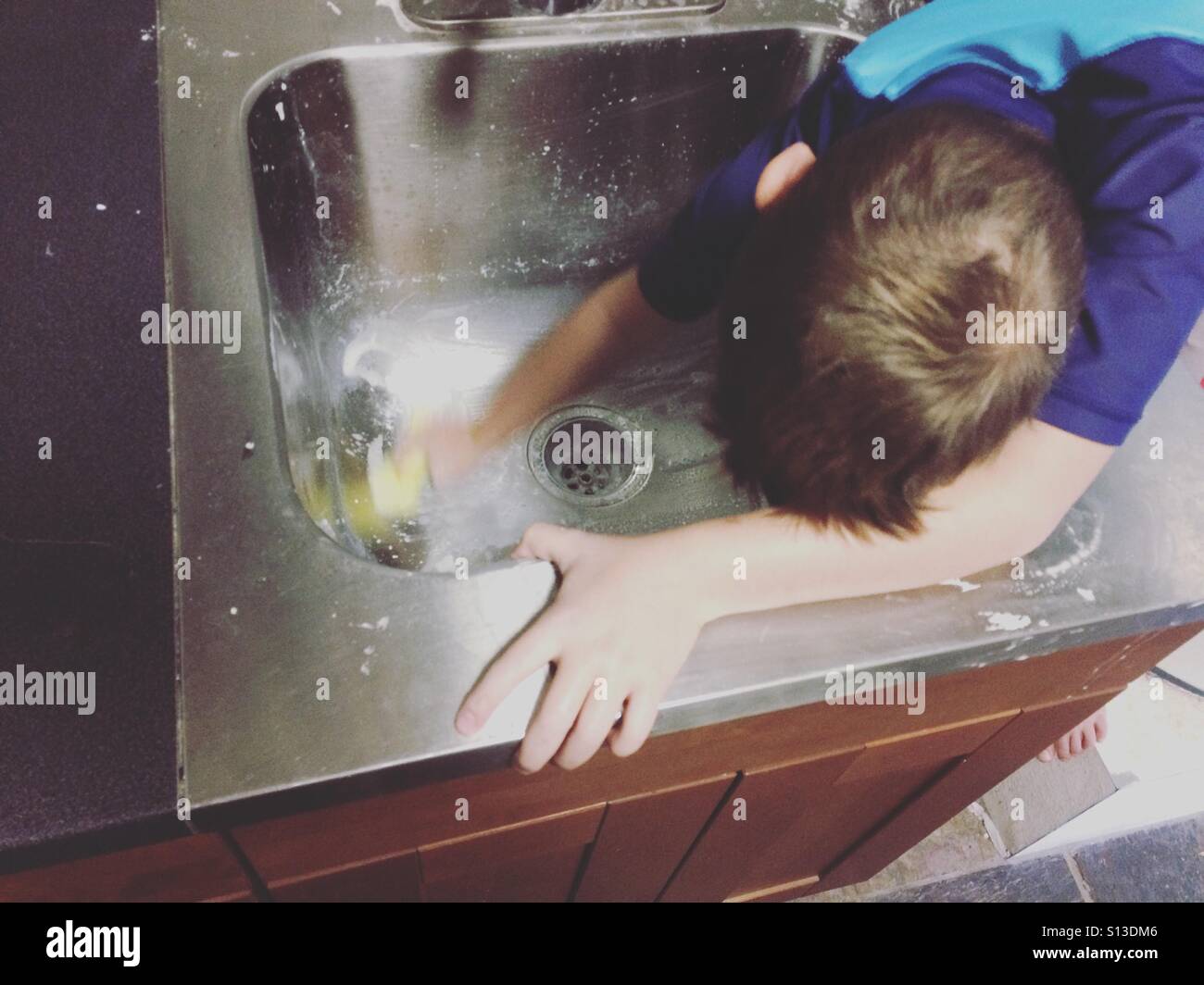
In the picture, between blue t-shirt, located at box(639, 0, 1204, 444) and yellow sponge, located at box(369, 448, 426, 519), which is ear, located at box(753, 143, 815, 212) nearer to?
blue t-shirt, located at box(639, 0, 1204, 444)

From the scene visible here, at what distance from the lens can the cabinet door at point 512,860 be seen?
0.57m

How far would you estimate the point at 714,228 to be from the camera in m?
0.65

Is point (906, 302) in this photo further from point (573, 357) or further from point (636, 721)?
point (573, 357)

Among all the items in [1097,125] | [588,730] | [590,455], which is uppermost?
[1097,125]

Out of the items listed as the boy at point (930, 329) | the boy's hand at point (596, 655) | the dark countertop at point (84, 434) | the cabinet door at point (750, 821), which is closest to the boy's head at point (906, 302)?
the boy at point (930, 329)

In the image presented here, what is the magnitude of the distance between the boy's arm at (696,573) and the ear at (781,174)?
0.19 metres

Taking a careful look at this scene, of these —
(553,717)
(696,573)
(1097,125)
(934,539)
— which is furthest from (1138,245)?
(553,717)

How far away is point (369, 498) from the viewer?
2.38ft

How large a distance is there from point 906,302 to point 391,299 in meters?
0.51

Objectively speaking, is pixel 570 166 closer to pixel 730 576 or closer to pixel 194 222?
pixel 194 222

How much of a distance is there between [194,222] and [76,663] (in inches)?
10.9

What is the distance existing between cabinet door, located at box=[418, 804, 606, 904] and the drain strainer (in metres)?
0.27

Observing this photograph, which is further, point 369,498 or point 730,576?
point 369,498
